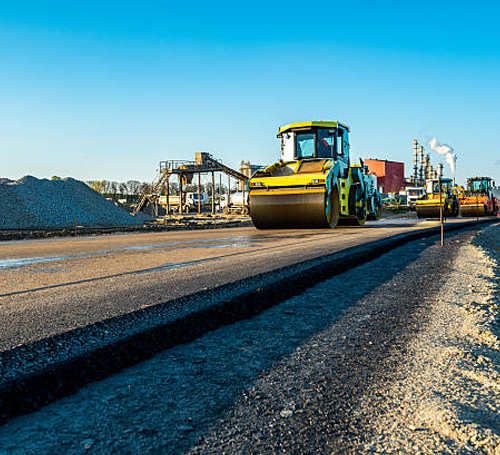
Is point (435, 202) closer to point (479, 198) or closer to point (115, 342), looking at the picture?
point (479, 198)

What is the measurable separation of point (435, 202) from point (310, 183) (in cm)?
1690

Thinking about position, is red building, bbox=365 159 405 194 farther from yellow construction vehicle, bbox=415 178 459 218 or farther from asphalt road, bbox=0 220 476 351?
Answer: asphalt road, bbox=0 220 476 351

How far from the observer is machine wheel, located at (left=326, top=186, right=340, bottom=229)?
13.3 metres

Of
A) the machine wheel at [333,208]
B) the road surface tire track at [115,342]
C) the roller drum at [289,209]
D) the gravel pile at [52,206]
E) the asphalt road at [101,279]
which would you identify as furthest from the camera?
the gravel pile at [52,206]

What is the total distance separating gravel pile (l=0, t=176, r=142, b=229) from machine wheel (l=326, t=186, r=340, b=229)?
13838mm

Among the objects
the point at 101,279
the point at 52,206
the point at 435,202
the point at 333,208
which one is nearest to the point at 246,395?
the point at 101,279

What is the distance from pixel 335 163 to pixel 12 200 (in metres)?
19.1

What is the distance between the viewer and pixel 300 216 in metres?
12.9

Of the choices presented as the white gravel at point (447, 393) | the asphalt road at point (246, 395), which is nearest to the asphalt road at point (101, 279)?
the asphalt road at point (246, 395)

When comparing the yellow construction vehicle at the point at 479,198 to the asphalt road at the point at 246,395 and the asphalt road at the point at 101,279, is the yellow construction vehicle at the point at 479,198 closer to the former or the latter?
the asphalt road at the point at 101,279

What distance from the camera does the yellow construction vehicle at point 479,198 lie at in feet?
102

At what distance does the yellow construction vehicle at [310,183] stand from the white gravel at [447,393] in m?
9.21

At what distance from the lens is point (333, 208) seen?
13.6 metres

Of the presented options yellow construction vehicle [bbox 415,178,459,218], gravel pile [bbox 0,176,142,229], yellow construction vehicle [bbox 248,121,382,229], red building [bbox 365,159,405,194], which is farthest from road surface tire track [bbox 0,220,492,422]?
red building [bbox 365,159,405,194]
